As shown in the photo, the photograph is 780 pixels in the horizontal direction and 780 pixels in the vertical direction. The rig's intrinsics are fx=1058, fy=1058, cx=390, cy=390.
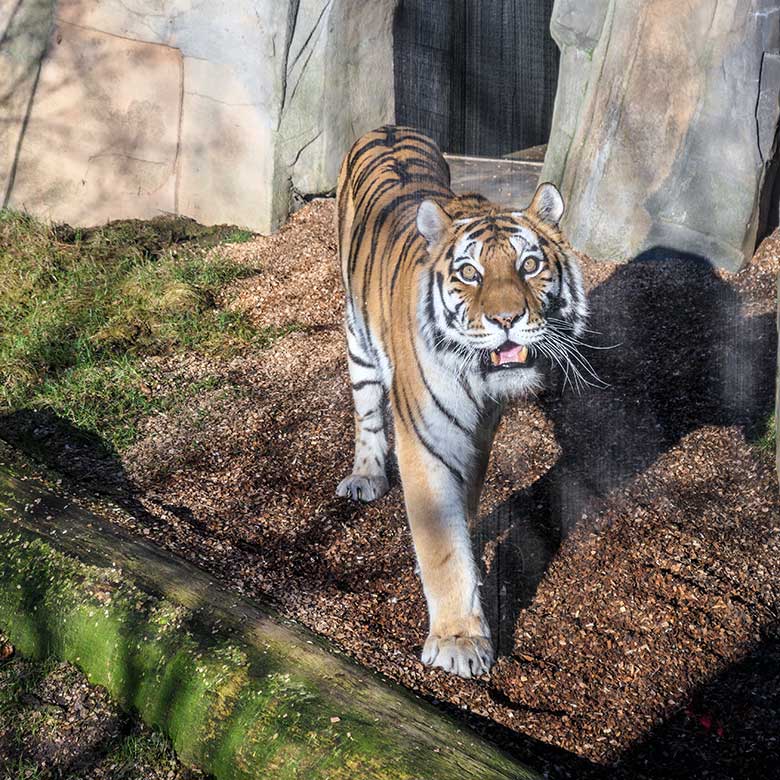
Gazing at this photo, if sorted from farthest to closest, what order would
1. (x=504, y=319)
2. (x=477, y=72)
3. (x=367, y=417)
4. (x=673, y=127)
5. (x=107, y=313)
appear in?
(x=477, y=72) → (x=673, y=127) → (x=107, y=313) → (x=367, y=417) → (x=504, y=319)

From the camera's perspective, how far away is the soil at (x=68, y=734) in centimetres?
267

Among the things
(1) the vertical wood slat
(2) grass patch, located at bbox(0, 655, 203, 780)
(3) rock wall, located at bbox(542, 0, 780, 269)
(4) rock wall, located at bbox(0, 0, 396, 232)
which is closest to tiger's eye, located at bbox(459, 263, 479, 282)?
(2) grass patch, located at bbox(0, 655, 203, 780)

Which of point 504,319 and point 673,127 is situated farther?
point 673,127

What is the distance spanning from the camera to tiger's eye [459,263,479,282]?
3.07m

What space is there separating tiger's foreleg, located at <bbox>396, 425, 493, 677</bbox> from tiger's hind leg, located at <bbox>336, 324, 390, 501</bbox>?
37.4 inches

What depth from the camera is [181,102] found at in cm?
676

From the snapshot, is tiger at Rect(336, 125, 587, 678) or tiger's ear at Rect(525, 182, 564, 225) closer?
tiger at Rect(336, 125, 587, 678)

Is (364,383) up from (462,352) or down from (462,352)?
down

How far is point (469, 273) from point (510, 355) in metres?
0.27

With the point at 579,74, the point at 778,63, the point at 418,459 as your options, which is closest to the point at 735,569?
the point at 418,459

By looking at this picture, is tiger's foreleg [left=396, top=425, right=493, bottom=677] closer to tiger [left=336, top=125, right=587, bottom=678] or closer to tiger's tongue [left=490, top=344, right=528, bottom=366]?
tiger [left=336, top=125, right=587, bottom=678]

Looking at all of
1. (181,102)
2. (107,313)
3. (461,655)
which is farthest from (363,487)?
(181,102)

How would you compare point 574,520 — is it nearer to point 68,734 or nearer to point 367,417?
point 367,417

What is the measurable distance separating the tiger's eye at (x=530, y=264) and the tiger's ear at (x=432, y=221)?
0.33 metres
